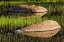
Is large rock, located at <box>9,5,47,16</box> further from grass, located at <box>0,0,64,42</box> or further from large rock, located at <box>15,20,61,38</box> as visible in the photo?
large rock, located at <box>15,20,61,38</box>

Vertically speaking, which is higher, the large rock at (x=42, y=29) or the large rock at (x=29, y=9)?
the large rock at (x=29, y=9)

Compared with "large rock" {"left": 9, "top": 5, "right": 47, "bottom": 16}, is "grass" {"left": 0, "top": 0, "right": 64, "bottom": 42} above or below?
below

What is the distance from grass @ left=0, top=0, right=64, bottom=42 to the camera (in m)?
1.52

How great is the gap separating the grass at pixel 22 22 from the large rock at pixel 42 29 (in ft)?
0.15

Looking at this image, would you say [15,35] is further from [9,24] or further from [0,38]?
[9,24]

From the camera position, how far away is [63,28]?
1744 mm

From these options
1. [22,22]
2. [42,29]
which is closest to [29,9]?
[22,22]

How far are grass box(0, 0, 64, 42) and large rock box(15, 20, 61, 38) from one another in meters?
0.05

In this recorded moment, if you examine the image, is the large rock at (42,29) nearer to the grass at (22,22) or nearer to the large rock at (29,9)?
the grass at (22,22)

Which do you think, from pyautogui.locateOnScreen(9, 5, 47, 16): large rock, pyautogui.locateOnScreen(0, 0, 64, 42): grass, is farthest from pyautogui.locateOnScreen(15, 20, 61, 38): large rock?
pyautogui.locateOnScreen(9, 5, 47, 16): large rock

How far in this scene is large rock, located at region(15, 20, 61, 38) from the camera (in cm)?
159

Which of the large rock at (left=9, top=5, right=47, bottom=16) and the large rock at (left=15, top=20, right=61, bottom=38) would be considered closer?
the large rock at (left=15, top=20, right=61, bottom=38)

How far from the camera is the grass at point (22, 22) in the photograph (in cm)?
152

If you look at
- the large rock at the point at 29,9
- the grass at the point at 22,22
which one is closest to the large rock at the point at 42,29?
the grass at the point at 22,22
